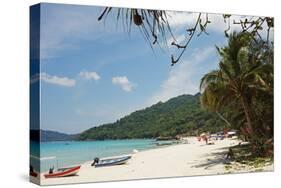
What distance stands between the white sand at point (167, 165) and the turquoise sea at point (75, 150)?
0.12m

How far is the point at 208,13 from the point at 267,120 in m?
1.88

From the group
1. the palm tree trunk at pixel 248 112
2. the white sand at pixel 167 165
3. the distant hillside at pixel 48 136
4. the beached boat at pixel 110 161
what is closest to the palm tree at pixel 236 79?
the palm tree trunk at pixel 248 112

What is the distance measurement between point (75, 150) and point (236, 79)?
2690mm

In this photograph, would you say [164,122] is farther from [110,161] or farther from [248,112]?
[248,112]

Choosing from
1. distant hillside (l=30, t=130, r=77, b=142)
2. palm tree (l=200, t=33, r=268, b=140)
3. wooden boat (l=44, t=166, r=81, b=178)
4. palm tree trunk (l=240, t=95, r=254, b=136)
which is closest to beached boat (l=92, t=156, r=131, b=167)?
wooden boat (l=44, t=166, r=81, b=178)

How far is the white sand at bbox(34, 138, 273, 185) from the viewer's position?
881cm

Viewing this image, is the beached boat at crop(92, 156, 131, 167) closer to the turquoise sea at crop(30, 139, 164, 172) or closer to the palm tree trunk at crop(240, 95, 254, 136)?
the turquoise sea at crop(30, 139, 164, 172)

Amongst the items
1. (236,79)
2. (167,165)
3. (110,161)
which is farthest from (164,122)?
(236,79)

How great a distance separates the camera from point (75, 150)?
8.82m

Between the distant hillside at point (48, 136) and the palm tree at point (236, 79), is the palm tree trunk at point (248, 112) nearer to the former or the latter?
the palm tree at point (236, 79)

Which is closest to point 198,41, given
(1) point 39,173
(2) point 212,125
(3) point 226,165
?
(2) point 212,125

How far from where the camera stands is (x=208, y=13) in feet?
32.0

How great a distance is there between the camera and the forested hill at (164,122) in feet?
29.6

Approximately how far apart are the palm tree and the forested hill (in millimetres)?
205
